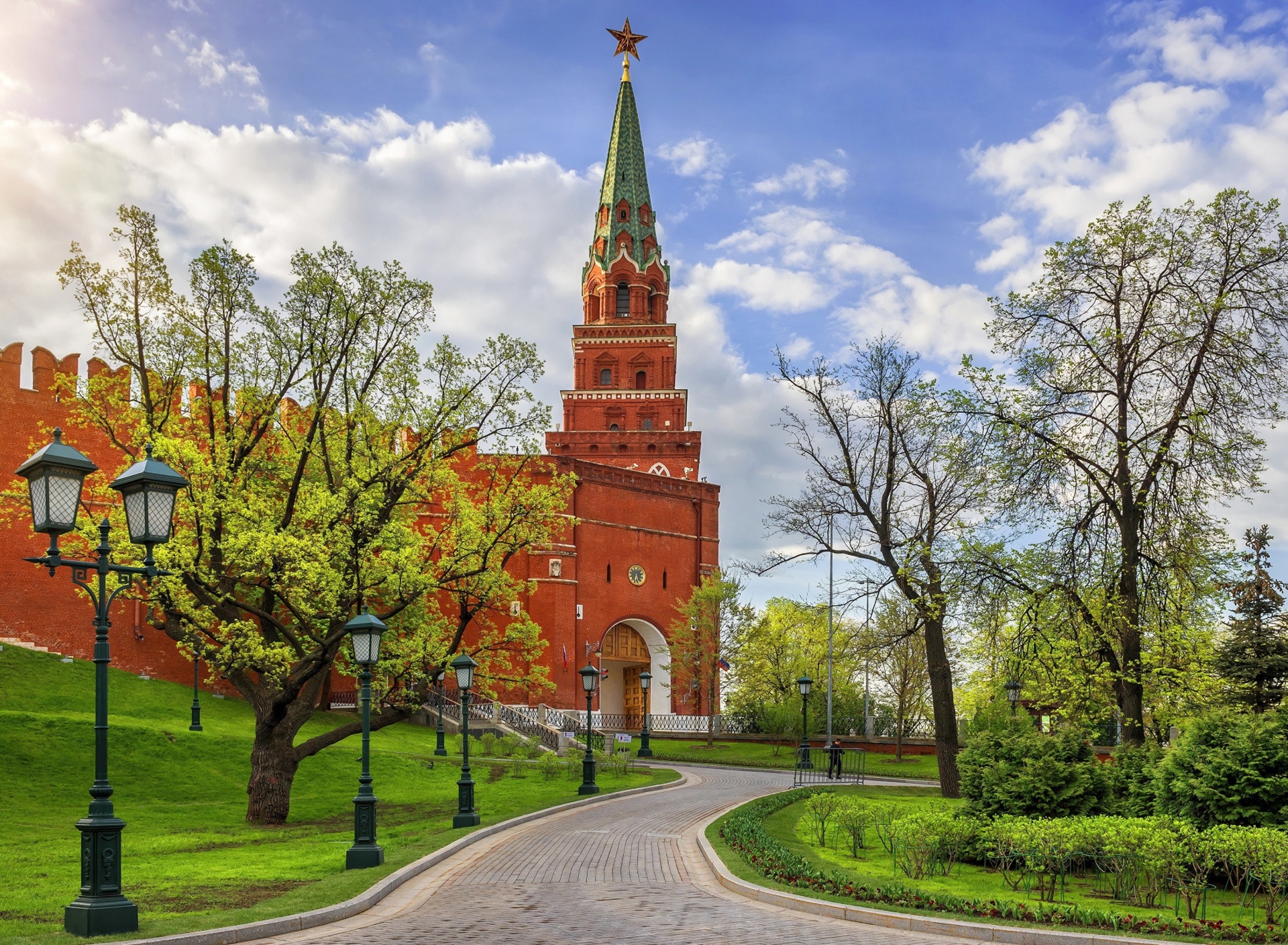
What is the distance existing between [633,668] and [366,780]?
33.5 meters

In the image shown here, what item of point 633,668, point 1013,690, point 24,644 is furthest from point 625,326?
point 1013,690

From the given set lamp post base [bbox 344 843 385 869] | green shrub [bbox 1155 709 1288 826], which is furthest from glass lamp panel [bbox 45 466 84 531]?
green shrub [bbox 1155 709 1288 826]

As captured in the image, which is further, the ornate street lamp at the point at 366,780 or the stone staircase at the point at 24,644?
the stone staircase at the point at 24,644

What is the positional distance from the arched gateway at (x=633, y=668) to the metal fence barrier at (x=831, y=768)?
39.0 feet

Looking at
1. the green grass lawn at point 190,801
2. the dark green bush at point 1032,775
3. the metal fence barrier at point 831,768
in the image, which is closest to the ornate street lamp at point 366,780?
the green grass lawn at point 190,801

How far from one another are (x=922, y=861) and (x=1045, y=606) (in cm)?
704

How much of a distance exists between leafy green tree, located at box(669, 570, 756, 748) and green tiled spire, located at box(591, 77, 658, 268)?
73.1 feet

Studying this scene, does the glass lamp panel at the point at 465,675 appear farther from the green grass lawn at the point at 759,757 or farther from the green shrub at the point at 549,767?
the green grass lawn at the point at 759,757

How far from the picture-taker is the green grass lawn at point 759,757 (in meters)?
31.9

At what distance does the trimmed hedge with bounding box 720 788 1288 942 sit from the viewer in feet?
28.6

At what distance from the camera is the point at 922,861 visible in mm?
12047

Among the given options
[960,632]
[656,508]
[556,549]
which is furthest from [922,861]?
[656,508]

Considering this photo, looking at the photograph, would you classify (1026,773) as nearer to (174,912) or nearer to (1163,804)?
(1163,804)

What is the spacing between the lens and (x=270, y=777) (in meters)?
18.1
